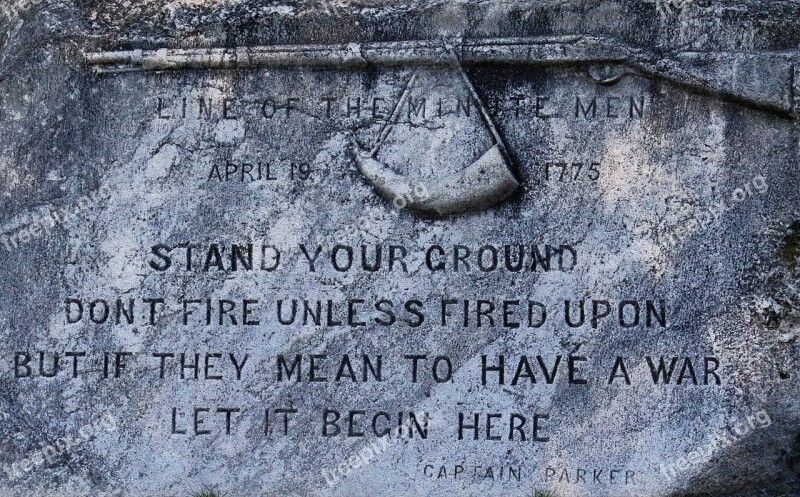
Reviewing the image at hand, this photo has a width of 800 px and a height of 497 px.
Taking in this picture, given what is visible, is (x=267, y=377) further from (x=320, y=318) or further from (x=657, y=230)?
(x=657, y=230)

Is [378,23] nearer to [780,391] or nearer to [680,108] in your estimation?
[680,108]

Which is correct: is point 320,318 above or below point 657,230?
below

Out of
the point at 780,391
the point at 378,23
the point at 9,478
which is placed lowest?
the point at 9,478

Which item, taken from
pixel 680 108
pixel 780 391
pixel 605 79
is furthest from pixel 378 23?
pixel 780 391

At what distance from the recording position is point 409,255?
16.4 feet

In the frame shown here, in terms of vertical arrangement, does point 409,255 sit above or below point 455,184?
below

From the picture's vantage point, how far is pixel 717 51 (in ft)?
16.2

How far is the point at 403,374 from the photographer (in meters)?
4.95

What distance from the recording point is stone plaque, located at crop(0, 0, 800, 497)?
16.0 feet

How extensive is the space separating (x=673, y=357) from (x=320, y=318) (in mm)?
1428

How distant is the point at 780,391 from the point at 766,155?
0.94m

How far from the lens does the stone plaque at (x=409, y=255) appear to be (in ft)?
16.0

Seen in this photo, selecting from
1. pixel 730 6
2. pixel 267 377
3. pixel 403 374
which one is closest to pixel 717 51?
pixel 730 6

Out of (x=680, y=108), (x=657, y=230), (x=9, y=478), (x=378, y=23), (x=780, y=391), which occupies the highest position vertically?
(x=378, y=23)
